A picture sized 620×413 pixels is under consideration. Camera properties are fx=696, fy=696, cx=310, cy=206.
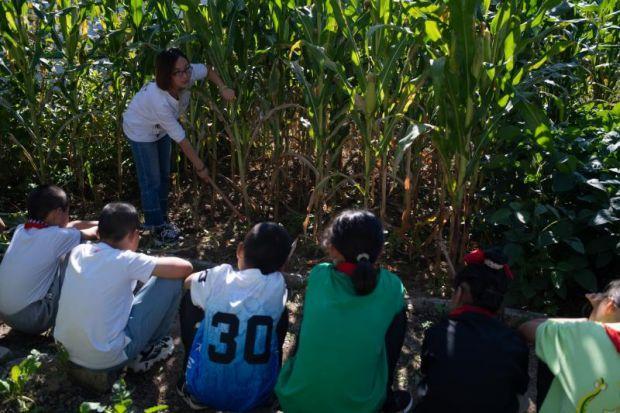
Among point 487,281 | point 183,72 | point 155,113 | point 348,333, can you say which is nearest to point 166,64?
point 183,72

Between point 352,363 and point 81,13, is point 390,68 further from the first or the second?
point 81,13

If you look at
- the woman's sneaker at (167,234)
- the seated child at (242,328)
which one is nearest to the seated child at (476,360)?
the seated child at (242,328)

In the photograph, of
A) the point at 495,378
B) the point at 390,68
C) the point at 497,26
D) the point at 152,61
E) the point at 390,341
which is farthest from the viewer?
the point at 152,61

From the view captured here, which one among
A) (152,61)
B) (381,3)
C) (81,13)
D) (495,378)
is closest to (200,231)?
(152,61)

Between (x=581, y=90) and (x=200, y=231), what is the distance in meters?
2.97

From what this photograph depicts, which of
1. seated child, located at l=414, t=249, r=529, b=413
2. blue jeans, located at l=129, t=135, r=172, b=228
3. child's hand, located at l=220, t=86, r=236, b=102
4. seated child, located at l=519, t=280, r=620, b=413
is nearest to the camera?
seated child, located at l=519, t=280, r=620, b=413

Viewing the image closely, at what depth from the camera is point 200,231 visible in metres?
4.84

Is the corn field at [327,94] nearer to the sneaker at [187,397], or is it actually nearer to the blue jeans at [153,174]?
the blue jeans at [153,174]

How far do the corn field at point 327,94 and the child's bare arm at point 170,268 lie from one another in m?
1.23

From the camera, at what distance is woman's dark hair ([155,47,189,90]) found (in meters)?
4.07

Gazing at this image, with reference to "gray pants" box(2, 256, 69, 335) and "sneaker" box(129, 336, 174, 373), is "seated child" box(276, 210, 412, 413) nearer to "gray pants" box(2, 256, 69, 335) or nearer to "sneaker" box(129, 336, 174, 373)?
"sneaker" box(129, 336, 174, 373)

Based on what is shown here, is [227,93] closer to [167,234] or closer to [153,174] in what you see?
[153,174]

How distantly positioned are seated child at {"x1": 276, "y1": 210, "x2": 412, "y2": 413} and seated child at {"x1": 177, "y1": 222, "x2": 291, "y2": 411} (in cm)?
16

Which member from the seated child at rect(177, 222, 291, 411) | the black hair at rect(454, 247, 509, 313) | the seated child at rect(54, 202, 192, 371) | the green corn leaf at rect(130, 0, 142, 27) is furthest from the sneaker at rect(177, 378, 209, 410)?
the green corn leaf at rect(130, 0, 142, 27)
